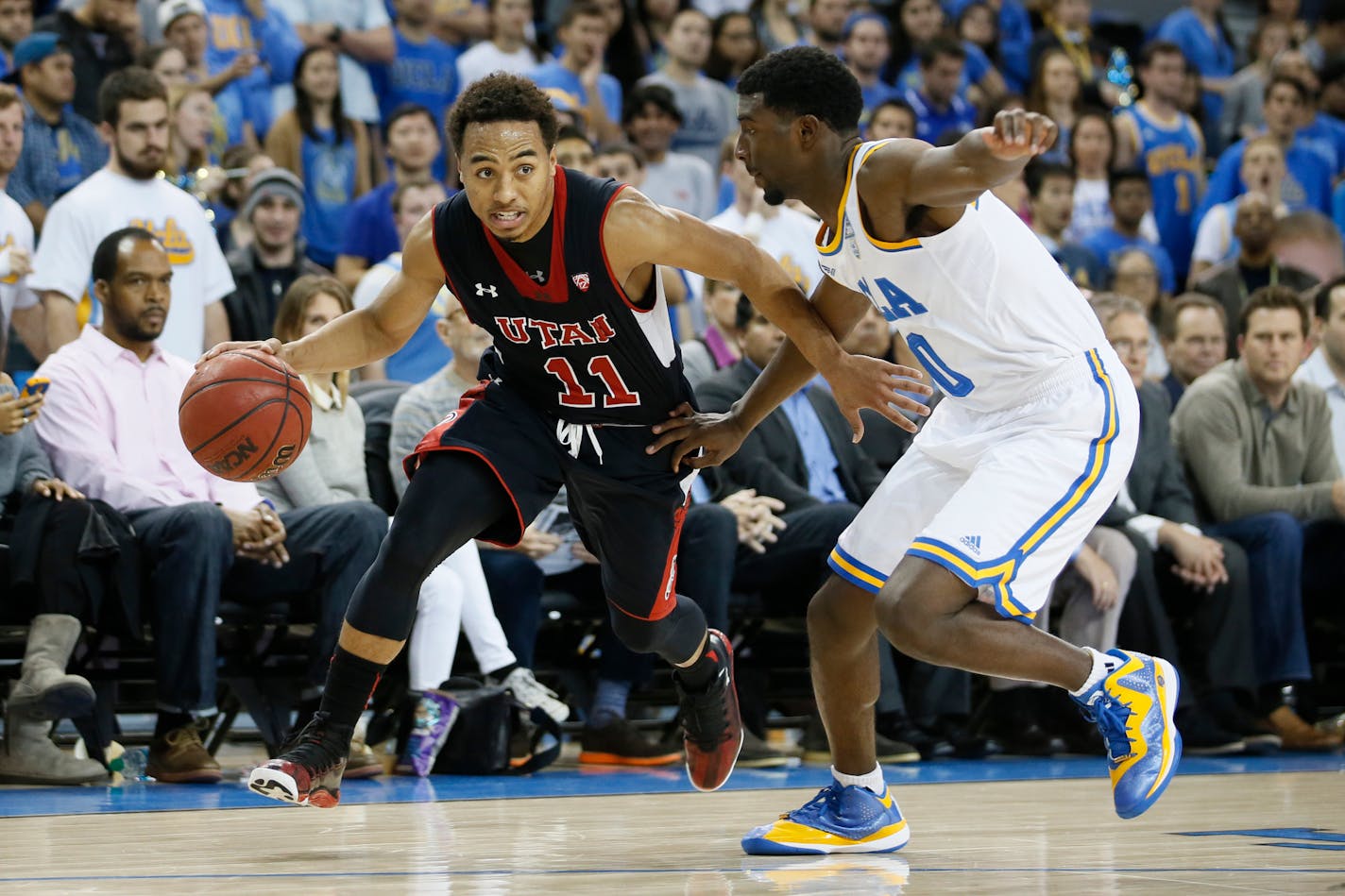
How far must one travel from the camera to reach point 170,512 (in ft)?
18.7

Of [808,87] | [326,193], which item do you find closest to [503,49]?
[326,193]

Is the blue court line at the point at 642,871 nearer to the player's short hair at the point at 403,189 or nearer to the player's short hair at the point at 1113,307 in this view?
the player's short hair at the point at 1113,307

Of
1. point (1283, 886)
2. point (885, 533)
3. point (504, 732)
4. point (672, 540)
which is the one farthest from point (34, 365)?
point (1283, 886)

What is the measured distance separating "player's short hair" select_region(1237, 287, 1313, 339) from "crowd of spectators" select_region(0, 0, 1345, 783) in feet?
0.05

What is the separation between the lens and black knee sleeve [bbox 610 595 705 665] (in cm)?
455

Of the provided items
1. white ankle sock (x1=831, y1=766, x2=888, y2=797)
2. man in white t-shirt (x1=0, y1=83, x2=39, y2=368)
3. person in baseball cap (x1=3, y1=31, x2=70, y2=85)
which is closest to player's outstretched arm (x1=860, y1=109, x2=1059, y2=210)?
white ankle sock (x1=831, y1=766, x2=888, y2=797)

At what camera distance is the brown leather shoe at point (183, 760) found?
5668mm

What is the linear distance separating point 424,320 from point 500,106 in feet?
11.3

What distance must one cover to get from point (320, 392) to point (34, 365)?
162 centimetres

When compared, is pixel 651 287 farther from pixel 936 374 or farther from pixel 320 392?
pixel 320 392

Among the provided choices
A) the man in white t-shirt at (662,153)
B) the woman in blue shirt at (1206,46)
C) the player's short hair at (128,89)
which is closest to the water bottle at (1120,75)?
the woman in blue shirt at (1206,46)

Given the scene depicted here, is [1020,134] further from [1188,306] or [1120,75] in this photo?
[1120,75]

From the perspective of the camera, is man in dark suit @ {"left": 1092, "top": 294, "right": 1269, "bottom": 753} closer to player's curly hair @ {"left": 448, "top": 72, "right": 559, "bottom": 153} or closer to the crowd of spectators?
the crowd of spectators

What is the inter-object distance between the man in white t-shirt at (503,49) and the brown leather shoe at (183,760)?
5234 mm
